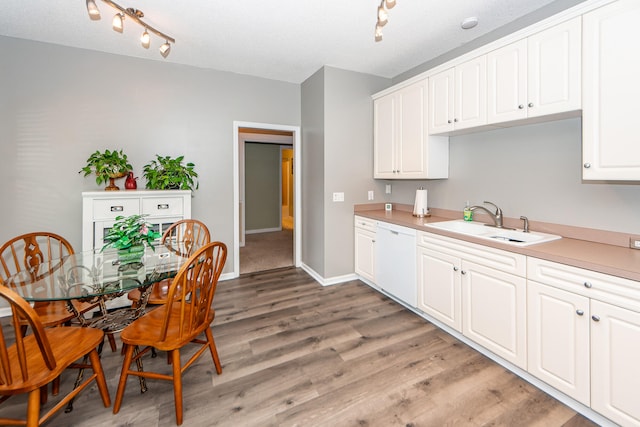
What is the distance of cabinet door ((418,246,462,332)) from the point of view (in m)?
2.38

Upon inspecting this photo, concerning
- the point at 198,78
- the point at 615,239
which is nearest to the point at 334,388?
the point at 615,239

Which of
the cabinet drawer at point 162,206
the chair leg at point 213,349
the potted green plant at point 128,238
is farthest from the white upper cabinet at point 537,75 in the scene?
the cabinet drawer at point 162,206

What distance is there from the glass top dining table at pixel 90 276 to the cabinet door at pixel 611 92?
2.68 meters

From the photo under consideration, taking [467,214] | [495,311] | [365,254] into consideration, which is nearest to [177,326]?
[495,311]

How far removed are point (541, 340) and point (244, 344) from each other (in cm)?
208

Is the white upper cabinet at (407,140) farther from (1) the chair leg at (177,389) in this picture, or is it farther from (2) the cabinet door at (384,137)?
(1) the chair leg at (177,389)

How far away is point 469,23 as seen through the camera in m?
2.55

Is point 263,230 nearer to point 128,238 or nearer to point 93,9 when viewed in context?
point 128,238

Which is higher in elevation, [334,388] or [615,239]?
[615,239]

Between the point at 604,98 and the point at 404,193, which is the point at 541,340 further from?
the point at 404,193

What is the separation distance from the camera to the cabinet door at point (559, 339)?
160 centimetres

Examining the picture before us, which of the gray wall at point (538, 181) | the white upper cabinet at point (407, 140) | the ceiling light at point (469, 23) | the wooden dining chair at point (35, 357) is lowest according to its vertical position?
the wooden dining chair at point (35, 357)

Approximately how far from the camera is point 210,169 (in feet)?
12.2

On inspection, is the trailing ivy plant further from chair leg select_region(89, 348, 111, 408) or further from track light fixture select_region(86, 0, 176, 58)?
chair leg select_region(89, 348, 111, 408)
